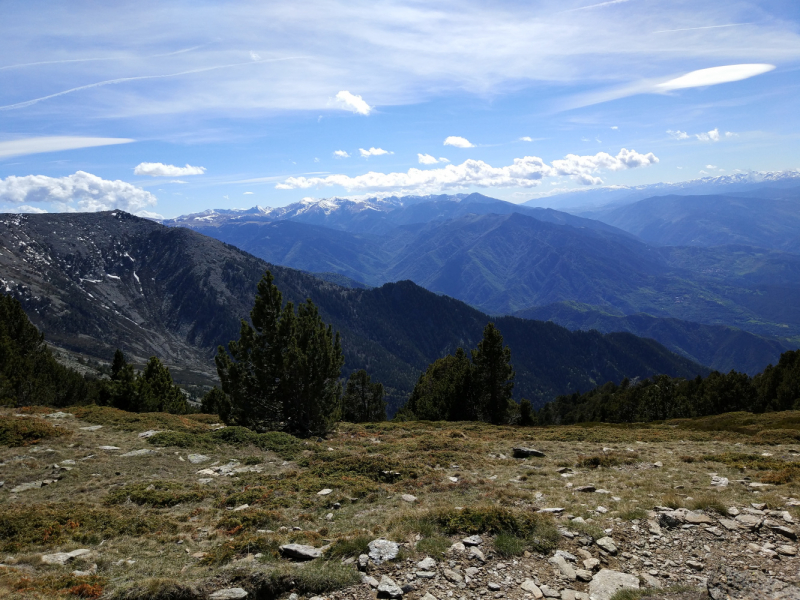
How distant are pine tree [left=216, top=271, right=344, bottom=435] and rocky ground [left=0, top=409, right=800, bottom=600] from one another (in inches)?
299

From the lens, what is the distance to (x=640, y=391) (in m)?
104

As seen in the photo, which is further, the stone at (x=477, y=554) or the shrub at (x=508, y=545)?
the shrub at (x=508, y=545)

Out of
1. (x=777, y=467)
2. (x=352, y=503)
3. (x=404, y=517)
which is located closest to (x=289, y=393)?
(x=352, y=503)

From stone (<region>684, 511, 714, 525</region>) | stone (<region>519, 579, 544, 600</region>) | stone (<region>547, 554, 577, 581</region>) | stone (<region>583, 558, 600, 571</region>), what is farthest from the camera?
stone (<region>684, 511, 714, 525</region>)

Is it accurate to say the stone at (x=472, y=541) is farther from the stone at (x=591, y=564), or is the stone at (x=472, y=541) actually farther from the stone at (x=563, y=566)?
the stone at (x=591, y=564)

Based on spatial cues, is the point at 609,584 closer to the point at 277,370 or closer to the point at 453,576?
the point at 453,576

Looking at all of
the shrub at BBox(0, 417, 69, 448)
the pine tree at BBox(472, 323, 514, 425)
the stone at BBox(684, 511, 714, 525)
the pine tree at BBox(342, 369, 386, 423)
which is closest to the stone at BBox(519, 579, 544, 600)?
the stone at BBox(684, 511, 714, 525)

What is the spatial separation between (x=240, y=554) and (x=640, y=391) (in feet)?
380

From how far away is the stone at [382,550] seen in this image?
11.0 metres

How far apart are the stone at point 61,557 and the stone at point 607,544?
1540 centimetres

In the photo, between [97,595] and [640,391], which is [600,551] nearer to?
[97,595]

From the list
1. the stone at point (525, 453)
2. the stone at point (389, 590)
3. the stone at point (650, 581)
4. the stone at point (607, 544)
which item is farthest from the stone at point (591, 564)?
the stone at point (525, 453)

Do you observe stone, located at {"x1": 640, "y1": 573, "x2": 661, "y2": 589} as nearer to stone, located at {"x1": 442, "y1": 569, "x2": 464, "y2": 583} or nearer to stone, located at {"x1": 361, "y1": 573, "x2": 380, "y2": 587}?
stone, located at {"x1": 442, "y1": 569, "x2": 464, "y2": 583}

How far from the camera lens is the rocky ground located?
32.6 feet
